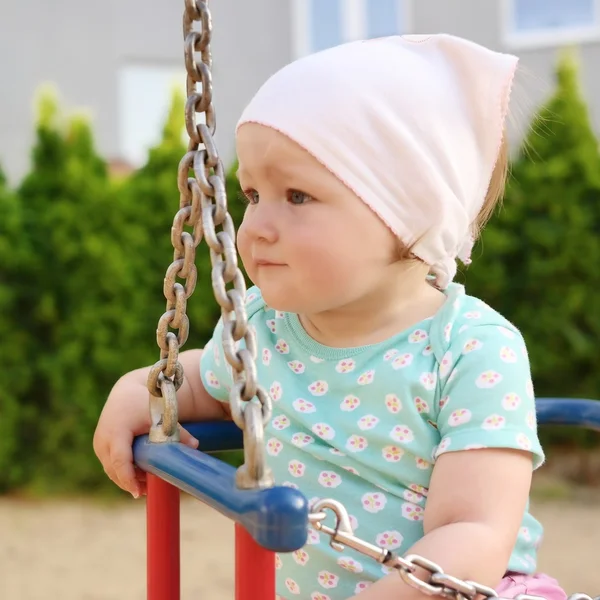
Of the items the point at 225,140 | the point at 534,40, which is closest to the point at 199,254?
the point at 534,40

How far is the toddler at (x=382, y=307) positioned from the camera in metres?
1.28

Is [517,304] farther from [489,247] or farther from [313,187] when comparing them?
[313,187]

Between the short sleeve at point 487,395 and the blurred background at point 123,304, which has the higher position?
the short sleeve at point 487,395

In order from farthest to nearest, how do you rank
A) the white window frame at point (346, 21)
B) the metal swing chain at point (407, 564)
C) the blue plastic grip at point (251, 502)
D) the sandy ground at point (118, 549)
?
the white window frame at point (346, 21) → the sandy ground at point (118, 549) → the metal swing chain at point (407, 564) → the blue plastic grip at point (251, 502)

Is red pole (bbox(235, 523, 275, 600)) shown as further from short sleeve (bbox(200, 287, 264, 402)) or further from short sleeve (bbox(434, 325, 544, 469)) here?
short sleeve (bbox(200, 287, 264, 402))

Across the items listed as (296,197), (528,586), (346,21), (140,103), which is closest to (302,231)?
(296,197)

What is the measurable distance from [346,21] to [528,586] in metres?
7.25

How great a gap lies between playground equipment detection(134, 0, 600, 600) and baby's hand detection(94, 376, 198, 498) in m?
0.06

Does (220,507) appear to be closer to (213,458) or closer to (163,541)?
(213,458)

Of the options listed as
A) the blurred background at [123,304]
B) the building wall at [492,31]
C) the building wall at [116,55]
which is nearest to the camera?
the blurred background at [123,304]

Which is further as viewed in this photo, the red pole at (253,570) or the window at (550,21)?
the window at (550,21)

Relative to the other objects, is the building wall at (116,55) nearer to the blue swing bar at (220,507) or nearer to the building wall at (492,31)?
the building wall at (492,31)

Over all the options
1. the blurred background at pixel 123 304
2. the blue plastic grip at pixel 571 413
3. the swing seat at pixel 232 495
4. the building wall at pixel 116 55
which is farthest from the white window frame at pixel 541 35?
the swing seat at pixel 232 495

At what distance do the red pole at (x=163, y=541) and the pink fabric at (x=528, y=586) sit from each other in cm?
45
